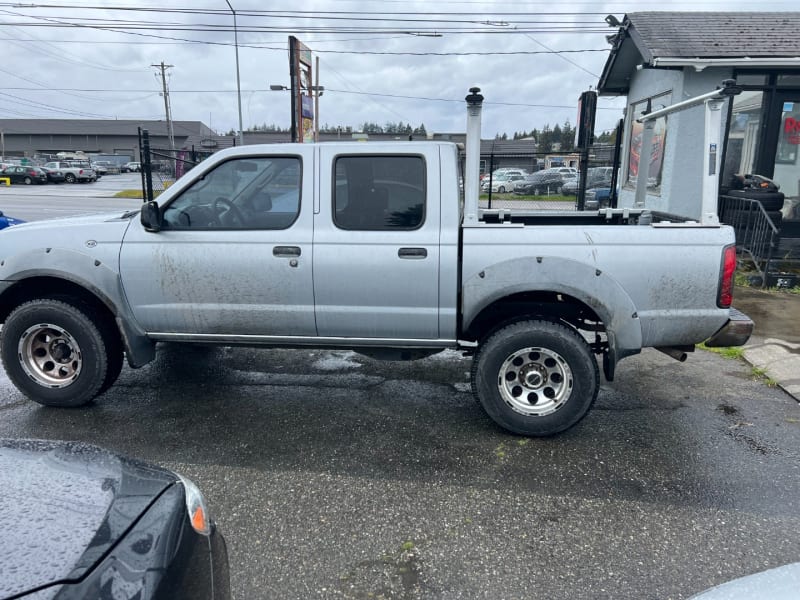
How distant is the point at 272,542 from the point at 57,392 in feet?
8.26

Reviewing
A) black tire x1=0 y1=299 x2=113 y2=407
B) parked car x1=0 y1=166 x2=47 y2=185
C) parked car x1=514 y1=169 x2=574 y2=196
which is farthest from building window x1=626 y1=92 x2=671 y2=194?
parked car x1=0 y1=166 x2=47 y2=185

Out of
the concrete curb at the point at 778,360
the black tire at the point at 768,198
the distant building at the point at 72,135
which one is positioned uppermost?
the distant building at the point at 72,135

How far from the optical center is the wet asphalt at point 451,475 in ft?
9.02

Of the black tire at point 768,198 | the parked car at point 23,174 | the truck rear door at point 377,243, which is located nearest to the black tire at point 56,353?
the truck rear door at point 377,243

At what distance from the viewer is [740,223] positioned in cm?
938

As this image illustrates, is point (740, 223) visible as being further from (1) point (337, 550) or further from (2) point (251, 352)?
(1) point (337, 550)

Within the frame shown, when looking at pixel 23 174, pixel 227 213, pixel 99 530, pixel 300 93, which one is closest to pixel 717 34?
pixel 300 93

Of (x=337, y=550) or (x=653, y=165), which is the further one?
(x=653, y=165)

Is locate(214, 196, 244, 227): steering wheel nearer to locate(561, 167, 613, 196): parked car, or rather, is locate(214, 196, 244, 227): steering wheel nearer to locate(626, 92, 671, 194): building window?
locate(626, 92, 671, 194): building window

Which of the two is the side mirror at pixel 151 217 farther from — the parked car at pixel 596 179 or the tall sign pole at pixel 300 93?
the parked car at pixel 596 179

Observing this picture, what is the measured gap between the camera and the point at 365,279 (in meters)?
4.02

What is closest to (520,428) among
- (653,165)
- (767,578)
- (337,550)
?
(337,550)

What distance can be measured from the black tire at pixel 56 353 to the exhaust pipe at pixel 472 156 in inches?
114

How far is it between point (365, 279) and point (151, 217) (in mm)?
1557
